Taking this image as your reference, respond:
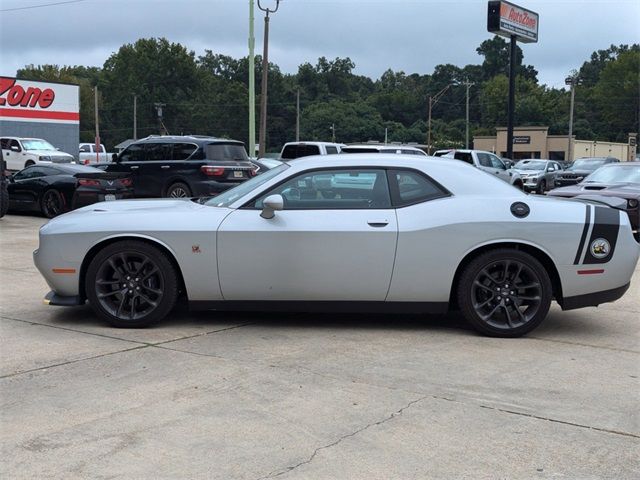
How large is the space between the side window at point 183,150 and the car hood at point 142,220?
10.0 m

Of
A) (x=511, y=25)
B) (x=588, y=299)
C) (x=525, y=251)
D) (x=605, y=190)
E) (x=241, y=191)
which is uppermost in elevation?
(x=511, y=25)

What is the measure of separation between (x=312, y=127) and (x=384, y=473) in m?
107

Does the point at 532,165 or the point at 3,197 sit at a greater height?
the point at 532,165

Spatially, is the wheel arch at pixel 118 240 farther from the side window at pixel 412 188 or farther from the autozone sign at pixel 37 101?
the autozone sign at pixel 37 101

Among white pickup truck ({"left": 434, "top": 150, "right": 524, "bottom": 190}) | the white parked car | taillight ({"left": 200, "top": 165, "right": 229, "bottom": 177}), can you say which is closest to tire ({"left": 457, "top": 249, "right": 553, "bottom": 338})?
taillight ({"left": 200, "top": 165, "right": 229, "bottom": 177})

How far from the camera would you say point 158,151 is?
16.3 meters

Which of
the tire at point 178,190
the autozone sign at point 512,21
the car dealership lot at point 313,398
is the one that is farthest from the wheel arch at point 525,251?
the autozone sign at point 512,21

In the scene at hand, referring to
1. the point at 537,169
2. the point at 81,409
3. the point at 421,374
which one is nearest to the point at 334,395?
the point at 421,374

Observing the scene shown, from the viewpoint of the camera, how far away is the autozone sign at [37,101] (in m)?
34.6

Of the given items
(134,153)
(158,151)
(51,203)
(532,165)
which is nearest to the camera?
(51,203)

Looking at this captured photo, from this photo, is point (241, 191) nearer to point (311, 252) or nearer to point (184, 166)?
point (311, 252)

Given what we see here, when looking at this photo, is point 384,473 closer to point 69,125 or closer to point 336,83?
point 69,125

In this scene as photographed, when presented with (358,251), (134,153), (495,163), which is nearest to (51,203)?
(134,153)

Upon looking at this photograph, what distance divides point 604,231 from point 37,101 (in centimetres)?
3508
